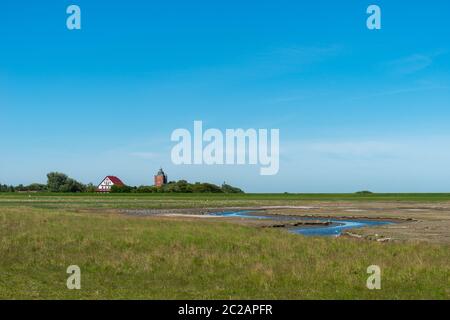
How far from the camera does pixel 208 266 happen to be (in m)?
24.1

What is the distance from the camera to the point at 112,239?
32.5 m

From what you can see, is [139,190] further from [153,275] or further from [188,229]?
[153,275]

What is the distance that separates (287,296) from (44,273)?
36.5ft

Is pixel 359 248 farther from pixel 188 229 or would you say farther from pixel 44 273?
pixel 44 273

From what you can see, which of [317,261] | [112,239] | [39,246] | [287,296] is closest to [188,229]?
[112,239]

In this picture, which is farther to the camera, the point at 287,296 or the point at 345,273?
the point at 345,273

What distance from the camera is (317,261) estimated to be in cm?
2516

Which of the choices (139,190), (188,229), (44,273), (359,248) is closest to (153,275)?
(44,273)

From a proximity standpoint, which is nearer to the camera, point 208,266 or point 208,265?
point 208,266

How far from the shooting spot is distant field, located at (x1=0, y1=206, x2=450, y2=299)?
58.7ft

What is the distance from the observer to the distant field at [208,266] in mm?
17891

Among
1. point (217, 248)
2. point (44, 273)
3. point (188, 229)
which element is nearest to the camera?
point (44, 273)
